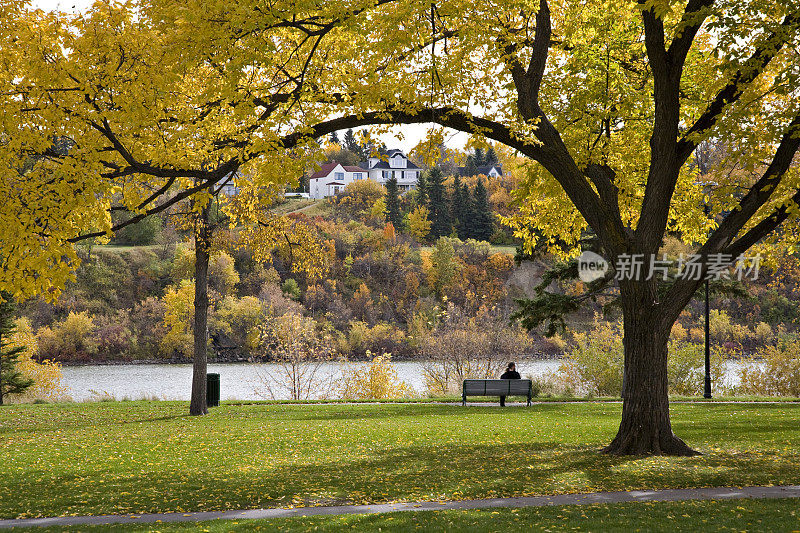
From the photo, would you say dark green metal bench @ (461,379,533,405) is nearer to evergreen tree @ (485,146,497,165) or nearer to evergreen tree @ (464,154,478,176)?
A: evergreen tree @ (464,154,478,176)

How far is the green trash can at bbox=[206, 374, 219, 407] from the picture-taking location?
59.1 ft

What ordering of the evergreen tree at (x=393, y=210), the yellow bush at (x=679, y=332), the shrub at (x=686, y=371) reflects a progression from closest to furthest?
1. the shrub at (x=686, y=371)
2. the yellow bush at (x=679, y=332)
3. the evergreen tree at (x=393, y=210)

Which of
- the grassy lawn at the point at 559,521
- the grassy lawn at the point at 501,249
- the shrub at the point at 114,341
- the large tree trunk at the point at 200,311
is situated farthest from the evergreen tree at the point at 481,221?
the grassy lawn at the point at 559,521

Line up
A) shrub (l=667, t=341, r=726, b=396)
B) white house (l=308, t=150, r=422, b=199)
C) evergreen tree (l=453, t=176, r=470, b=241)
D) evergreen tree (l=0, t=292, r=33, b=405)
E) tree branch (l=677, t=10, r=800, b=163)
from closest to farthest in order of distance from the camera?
tree branch (l=677, t=10, r=800, b=163), evergreen tree (l=0, t=292, r=33, b=405), shrub (l=667, t=341, r=726, b=396), evergreen tree (l=453, t=176, r=470, b=241), white house (l=308, t=150, r=422, b=199)

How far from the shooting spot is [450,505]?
21.9ft

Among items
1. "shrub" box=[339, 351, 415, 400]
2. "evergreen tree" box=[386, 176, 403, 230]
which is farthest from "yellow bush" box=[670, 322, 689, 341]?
"evergreen tree" box=[386, 176, 403, 230]

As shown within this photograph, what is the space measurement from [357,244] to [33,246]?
165ft

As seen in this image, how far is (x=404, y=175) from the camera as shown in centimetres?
10706

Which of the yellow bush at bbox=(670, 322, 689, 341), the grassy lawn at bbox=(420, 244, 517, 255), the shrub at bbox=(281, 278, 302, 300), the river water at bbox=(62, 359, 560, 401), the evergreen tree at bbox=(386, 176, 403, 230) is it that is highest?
the evergreen tree at bbox=(386, 176, 403, 230)

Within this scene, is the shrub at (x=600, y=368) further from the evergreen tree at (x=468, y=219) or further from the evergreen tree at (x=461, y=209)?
the evergreen tree at (x=461, y=209)

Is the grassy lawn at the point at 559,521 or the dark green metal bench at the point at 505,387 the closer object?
the grassy lawn at the point at 559,521

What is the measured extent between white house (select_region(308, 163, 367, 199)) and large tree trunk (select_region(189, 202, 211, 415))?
272 ft

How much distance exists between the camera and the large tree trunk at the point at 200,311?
1602 cm

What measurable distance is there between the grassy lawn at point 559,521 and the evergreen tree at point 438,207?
191 ft
